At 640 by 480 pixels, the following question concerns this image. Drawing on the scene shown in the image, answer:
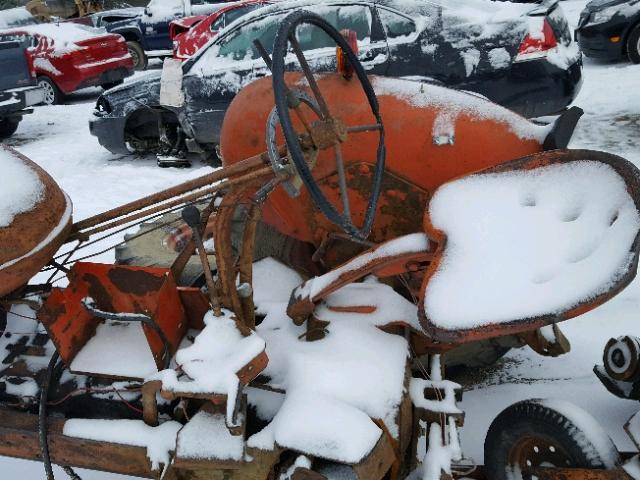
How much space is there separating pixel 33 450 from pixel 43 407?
18 centimetres

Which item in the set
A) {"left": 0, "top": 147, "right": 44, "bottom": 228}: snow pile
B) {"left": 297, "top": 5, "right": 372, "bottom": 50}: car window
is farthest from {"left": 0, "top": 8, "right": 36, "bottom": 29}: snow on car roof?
{"left": 0, "top": 147, "right": 44, "bottom": 228}: snow pile

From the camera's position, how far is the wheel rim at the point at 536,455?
2.01m

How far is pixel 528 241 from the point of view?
2.04 meters

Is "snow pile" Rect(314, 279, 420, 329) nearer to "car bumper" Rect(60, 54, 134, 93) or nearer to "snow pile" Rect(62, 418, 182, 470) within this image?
"snow pile" Rect(62, 418, 182, 470)

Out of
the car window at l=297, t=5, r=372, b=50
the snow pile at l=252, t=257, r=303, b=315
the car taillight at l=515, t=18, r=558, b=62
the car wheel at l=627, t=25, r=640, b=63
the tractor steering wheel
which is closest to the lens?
the tractor steering wheel

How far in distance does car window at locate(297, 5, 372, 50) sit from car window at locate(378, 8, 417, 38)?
15cm

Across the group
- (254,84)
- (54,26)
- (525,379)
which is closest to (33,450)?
(254,84)

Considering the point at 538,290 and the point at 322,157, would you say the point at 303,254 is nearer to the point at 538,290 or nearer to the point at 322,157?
the point at 322,157

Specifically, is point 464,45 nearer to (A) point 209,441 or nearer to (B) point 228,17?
(A) point 209,441

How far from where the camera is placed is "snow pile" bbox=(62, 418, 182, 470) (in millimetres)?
2121

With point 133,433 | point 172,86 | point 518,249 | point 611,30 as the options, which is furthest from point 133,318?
point 611,30

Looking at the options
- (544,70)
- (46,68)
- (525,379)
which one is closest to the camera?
(525,379)

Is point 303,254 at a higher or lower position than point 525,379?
higher

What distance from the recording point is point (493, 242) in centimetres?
207
